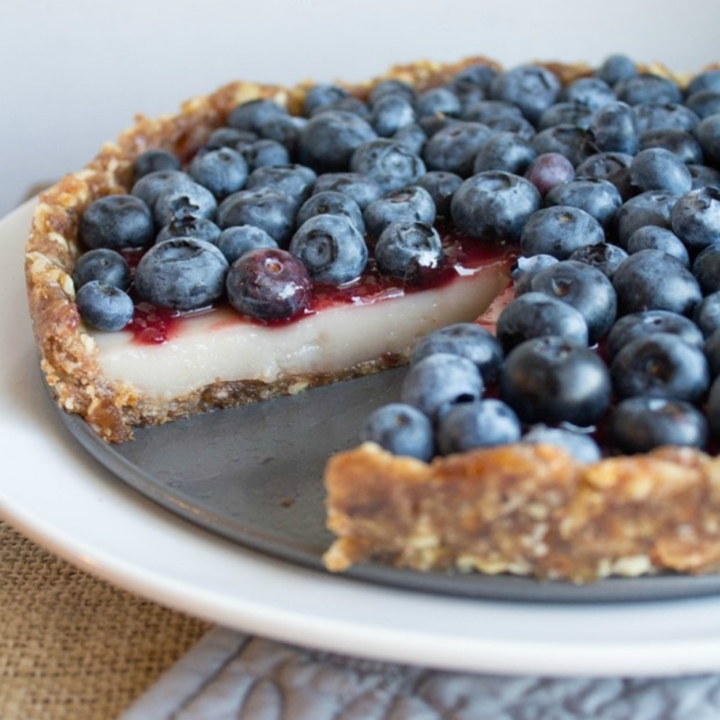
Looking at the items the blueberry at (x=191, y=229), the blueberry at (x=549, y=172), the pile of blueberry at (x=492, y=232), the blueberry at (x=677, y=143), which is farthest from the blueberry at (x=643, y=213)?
the blueberry at (x=191, y=229)

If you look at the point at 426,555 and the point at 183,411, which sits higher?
the point at 426,555

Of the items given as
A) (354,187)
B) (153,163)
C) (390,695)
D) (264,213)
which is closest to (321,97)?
(153,163)

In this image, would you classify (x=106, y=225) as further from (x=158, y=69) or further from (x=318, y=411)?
(x=158, y=69)

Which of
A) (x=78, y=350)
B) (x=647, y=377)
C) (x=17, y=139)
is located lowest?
(x=17, y=139)

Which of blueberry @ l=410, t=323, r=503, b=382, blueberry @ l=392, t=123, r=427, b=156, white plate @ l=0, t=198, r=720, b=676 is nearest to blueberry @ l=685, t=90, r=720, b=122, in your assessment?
blueberry @ l=392, t=123, r=427, b=156

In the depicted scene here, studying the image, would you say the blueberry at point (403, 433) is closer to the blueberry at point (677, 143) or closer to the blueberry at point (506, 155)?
the blueberry at point (506, 155)

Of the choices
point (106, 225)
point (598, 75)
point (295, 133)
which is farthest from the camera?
point (598, 75)

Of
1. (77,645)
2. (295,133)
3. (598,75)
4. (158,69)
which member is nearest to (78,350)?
(77,645)
